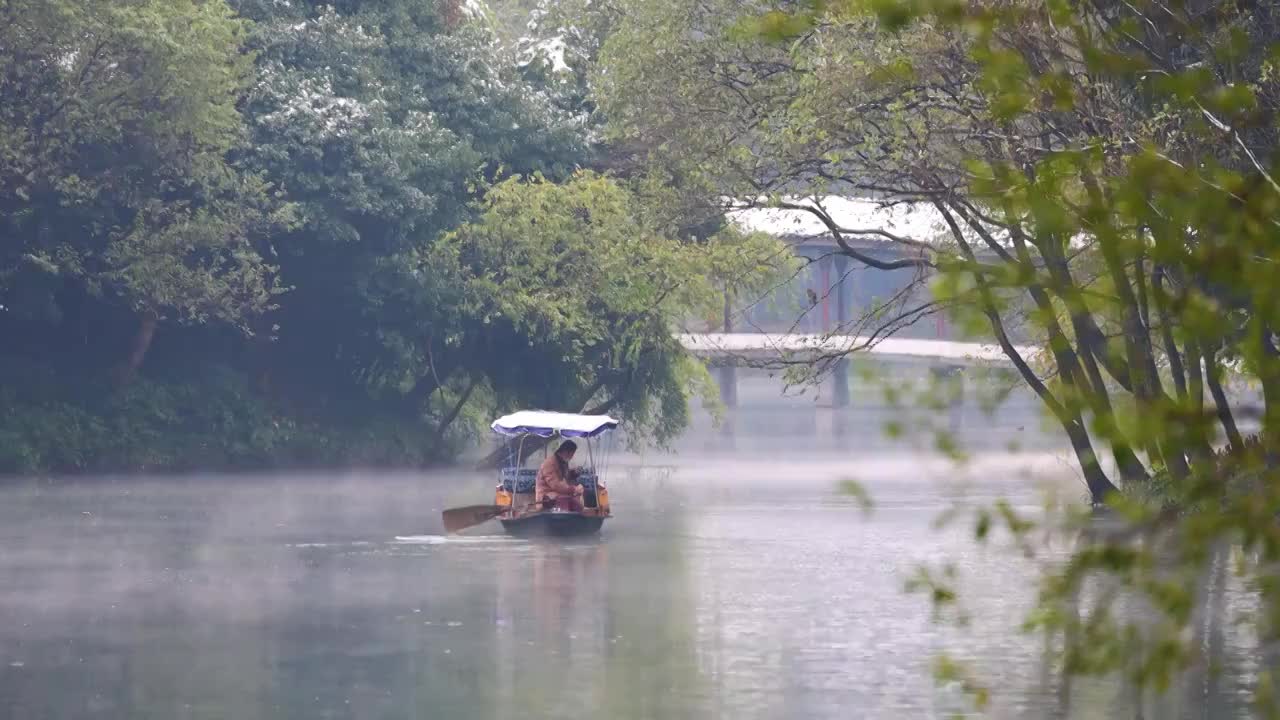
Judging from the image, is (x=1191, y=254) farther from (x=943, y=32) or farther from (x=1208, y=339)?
(x=943, y=32)

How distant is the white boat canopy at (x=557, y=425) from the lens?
3347cm

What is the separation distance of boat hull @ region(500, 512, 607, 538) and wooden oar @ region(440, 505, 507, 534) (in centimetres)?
29

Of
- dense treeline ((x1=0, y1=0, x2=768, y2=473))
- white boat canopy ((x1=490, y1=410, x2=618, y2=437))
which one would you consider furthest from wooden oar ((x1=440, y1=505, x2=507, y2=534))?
dense treeline ((x1=0, y1=0, x2=768, y2=473))

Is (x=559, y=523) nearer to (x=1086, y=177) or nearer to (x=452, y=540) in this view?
(x=452, y=540)

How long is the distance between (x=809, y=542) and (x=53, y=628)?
13.8 metres

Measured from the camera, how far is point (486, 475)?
4819 centimetres

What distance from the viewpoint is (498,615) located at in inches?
810

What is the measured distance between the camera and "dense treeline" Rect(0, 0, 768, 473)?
41406mm

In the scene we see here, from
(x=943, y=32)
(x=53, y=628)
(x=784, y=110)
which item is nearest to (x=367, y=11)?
(x=784, y=110)

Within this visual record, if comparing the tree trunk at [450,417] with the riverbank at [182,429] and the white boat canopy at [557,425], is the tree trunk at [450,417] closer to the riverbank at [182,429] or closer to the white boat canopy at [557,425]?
the riverbank at [182,429]

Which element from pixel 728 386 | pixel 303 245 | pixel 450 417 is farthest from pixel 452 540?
pixel 728 386

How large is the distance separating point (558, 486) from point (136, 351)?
1791cm

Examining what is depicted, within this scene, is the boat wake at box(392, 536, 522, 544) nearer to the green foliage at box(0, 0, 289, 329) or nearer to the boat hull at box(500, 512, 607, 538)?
the boat hull at box(500, 512, 607, 538)

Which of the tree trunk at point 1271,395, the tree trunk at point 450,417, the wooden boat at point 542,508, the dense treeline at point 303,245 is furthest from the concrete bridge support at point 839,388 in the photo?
the tree trunk at point 1271,395
